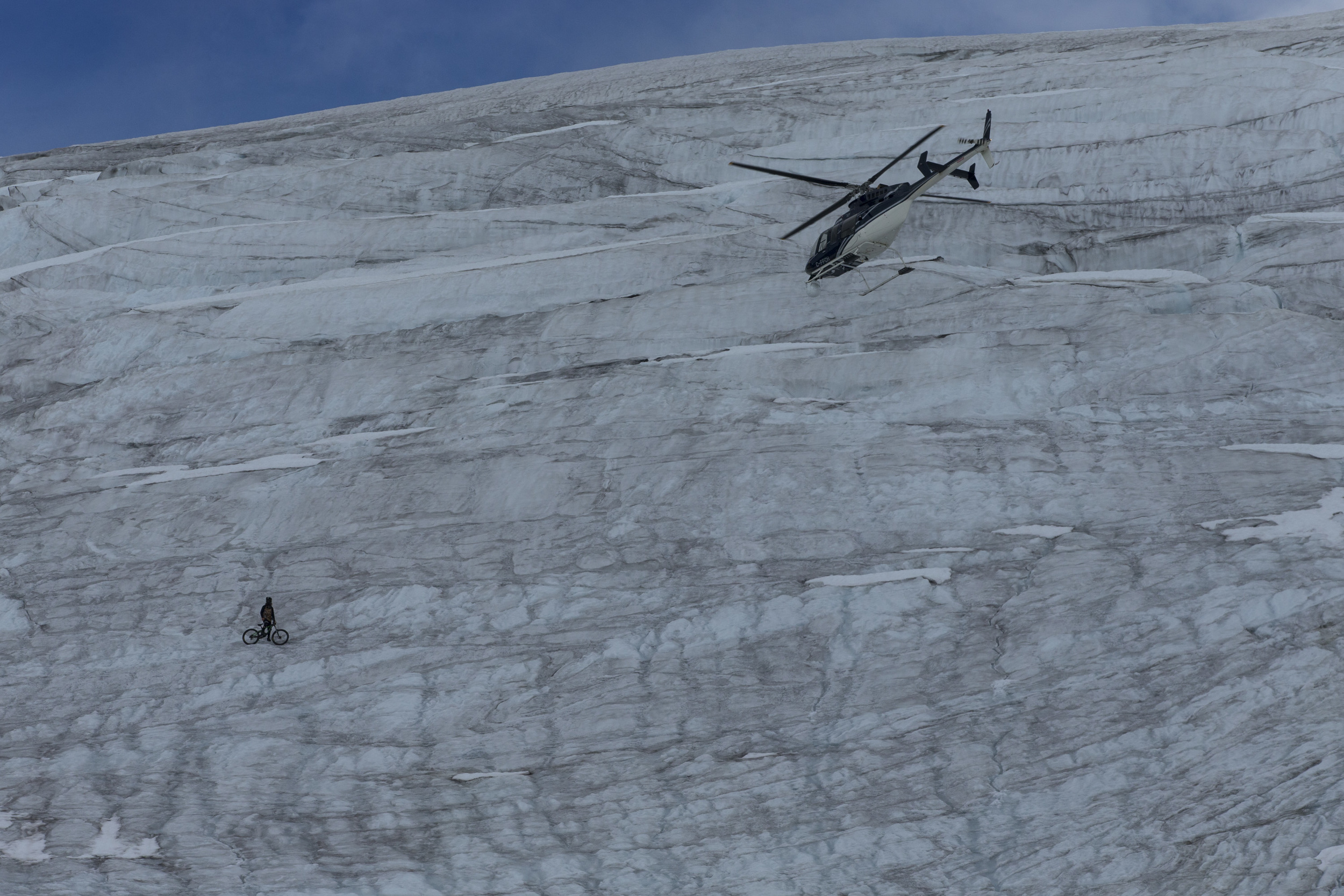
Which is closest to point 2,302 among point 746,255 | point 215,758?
point 215,758

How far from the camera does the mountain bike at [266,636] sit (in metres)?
18.1

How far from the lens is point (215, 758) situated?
54.2ft

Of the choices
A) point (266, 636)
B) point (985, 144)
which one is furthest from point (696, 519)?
point (985, 144)

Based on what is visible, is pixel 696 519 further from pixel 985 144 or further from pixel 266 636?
pixel 985 144

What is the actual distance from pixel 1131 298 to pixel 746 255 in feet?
28.6

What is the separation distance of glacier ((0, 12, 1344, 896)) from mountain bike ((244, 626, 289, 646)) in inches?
19.0

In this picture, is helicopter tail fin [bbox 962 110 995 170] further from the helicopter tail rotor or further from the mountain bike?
the mountain bike

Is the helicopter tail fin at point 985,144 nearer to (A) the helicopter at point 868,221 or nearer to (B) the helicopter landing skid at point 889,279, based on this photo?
(A) the helicopter at point 868,221

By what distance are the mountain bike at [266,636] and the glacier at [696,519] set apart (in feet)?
1.58

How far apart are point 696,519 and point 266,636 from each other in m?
7.92

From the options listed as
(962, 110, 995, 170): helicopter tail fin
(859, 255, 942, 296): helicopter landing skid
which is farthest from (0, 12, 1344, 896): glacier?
(962, 110, 995, 170): helicopter tail fin

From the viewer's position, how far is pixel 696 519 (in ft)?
63.3

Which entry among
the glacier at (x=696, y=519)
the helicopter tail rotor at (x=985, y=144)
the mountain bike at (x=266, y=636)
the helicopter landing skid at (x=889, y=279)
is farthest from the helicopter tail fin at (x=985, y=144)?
the mountain bike at (x=266, y=636)

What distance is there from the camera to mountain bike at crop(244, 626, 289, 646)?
714 inches
